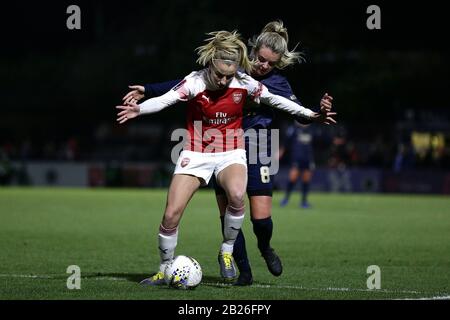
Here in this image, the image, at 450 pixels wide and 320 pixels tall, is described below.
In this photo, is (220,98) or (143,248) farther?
(143,248)

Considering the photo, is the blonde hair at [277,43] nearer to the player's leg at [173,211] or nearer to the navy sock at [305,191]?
the player's leg at [173,211]

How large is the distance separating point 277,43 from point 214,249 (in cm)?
449

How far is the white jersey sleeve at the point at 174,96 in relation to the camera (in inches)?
354

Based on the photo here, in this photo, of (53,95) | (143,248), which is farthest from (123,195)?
(53,95)

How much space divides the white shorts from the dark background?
27.0m

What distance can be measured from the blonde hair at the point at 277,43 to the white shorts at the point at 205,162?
3.57 feet

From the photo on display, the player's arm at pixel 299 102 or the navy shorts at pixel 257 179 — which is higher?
the player's arm at pixel 299 102

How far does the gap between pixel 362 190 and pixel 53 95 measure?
24678 mm

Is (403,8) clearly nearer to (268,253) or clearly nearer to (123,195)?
(123,195)

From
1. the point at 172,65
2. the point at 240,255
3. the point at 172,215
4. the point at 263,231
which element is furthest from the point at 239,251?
the point at 172,65

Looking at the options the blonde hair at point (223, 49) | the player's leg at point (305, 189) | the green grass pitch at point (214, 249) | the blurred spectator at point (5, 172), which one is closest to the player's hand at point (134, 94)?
the blonde hair at point (223, 49)

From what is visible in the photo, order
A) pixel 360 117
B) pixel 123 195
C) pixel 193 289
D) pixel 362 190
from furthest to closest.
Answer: pixel 360 117 < pixel 362 190 < pixel 123 195 < pixel 193 289

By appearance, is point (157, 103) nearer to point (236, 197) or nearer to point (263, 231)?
point (236, 197)

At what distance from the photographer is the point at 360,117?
4594 cm
